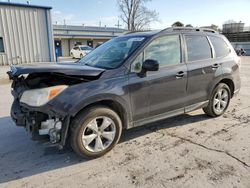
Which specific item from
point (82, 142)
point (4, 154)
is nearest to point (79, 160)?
point (82, 142)

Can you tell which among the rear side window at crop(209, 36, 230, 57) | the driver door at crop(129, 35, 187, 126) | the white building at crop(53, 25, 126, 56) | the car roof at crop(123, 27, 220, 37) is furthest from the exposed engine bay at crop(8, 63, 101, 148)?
the white building at crop(53, 25, 126, 56)

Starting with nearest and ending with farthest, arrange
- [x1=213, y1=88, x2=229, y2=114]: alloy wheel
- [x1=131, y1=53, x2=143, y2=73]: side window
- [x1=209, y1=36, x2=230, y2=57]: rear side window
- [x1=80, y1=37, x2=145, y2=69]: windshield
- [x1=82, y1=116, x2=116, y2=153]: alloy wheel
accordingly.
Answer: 1. [x1=82, y1=116, x2=116, y2=153]: alloy wheel
2. [x1=131, y1=53, x2=143, y2=73]: side window
3. [x1=80, y1=37, x2=145, y2=69]: windshield
4. [x1=209, y1=36, x2=230, y2=57]: rear side window
5. [x1=213, y1=88, x2=229, y2=114]: alloy wheel

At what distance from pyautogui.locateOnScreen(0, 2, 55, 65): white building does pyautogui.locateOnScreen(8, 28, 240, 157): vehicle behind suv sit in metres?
14.4

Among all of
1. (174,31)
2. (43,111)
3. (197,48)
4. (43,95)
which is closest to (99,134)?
(43,111)

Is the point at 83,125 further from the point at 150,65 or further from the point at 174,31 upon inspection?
the point at 174,31

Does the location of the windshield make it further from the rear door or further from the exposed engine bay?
the rear door

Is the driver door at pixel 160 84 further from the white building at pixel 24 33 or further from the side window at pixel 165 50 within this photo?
the white building at pixel 24 33

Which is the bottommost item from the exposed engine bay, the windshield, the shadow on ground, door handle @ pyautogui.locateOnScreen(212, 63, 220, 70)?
the shadow on ground

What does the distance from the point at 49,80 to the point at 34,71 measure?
0.41 metres

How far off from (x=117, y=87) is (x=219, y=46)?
280 cm

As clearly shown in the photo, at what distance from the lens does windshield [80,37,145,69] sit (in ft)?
12.0

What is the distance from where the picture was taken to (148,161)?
3.24 metres

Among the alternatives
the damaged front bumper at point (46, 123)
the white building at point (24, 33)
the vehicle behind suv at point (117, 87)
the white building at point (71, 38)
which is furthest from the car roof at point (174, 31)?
the white building at point (71, 38)

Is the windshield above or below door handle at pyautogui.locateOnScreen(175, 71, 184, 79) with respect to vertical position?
above
